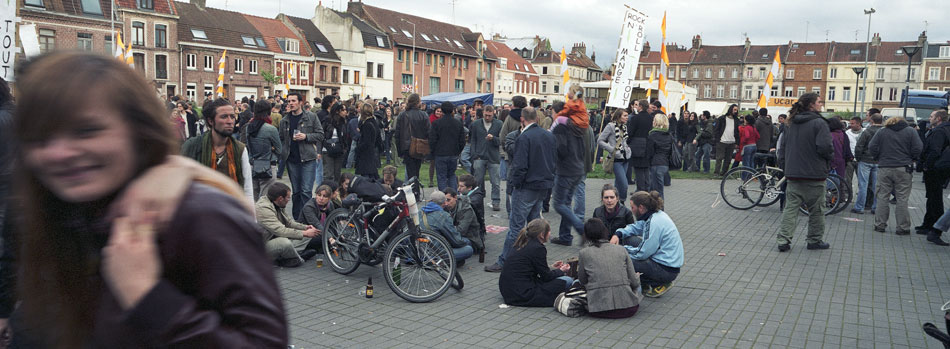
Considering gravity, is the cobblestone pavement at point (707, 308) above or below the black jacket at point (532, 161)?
below

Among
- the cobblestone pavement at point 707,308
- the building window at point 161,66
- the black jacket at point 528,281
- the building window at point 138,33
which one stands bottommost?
the cobblestone pavement at point 707,308

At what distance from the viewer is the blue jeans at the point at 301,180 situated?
10031 mm

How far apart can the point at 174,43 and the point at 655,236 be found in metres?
50.2

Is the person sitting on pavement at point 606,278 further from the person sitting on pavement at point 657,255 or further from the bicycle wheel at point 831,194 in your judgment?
the bicycle wheel at point 831,194

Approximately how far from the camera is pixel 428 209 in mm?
8102

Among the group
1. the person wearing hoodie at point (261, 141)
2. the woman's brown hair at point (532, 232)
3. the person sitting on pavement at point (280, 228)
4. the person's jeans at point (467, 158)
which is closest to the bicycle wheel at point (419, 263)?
the woman's brown hair at point (532, 232)

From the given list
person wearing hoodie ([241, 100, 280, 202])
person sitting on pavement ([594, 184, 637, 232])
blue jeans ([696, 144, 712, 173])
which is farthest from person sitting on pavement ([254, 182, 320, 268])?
blue jeans ([696, 144, 712, 173])

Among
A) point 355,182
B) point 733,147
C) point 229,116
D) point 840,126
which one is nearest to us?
point 229,116

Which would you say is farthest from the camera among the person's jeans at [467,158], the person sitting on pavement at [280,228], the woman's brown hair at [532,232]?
the person's jeans at [467,158]

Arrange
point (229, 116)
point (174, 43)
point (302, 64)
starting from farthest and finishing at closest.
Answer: point (302, 64)
point (174, 43)
point (229, 116)

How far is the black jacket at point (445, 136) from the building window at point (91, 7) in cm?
4123

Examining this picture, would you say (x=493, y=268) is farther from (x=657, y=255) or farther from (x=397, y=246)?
(x=657, y=255)

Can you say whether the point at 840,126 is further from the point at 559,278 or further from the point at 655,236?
the point at 559,278

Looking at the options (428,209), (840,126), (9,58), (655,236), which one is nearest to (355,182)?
(428,209)
